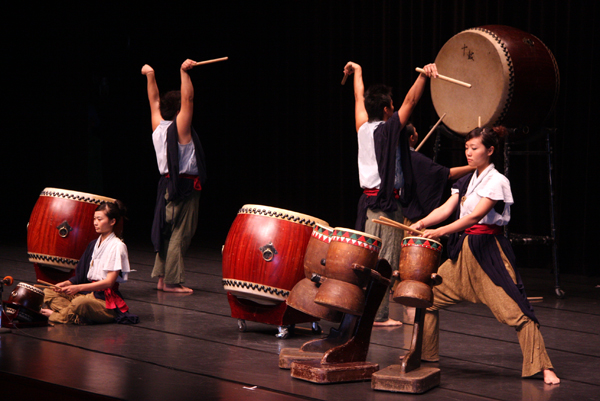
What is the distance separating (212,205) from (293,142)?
4.37ft

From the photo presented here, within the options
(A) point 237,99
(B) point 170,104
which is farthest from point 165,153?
(A) point 237,99

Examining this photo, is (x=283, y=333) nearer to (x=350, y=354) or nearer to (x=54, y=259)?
(x=350, y=354)

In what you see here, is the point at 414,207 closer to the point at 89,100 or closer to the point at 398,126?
the point at 398,126

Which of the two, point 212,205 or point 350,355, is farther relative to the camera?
point 212,205

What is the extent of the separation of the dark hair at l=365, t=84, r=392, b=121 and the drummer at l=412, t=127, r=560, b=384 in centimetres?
87

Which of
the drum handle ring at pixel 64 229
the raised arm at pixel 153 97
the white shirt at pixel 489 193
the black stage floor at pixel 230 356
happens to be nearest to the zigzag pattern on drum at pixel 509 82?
the black stage floor at pixel 230 356

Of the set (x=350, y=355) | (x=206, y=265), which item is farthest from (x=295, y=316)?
(x=206, y=265)

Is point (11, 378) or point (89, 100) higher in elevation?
point (89, 100)

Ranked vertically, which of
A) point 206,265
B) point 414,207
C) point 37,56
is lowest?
point 206,265

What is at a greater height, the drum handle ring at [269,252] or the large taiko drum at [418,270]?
the large taiko drum at [418,270]

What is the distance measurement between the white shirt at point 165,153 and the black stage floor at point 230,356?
0.78 metres

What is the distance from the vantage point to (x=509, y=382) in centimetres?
306

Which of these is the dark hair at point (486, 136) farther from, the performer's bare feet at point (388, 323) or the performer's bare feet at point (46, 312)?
the performer's bare feet at point (46, 312)

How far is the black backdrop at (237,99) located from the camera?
5.98 metres
